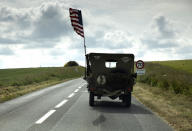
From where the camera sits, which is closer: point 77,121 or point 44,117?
point 77,121

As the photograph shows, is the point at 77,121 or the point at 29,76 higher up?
the point at 29,76

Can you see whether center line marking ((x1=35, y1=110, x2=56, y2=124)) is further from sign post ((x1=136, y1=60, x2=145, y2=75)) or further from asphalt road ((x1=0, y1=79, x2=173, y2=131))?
sign post ((x1=136, y1=60, x2=145, y2=75))

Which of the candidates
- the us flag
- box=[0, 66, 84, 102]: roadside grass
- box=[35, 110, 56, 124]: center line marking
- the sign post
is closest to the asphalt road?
box=[35, 110, 56, 124]: center line marking

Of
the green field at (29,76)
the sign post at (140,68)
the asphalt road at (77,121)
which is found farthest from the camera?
the green field at (29,76)

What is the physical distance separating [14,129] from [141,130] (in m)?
2.96

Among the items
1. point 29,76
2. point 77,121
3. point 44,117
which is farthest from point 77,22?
point 29,76

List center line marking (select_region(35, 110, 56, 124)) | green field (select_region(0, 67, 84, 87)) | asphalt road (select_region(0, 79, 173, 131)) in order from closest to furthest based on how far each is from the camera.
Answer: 1. asphalt road (select_region(0, 79, 173, 131))
2. center line marking (select_region(35, 110, 56, 124))
3. green field (select_region(0, 67, 84, 87))

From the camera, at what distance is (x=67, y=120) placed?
7473mm

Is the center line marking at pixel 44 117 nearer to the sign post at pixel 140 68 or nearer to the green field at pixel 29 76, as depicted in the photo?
the sign post at pixel 140 68

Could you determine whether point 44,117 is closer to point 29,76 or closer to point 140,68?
point 140,68

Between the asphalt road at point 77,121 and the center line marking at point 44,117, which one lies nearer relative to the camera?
the asphalt road at point 77,121

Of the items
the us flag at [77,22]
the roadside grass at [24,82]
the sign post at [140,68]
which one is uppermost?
the us flag at [77,22]

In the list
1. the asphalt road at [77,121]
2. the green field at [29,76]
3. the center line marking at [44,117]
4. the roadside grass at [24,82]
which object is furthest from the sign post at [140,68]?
the green field at [29,76]

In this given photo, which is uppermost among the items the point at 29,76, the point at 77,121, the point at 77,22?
the point at 77,22
